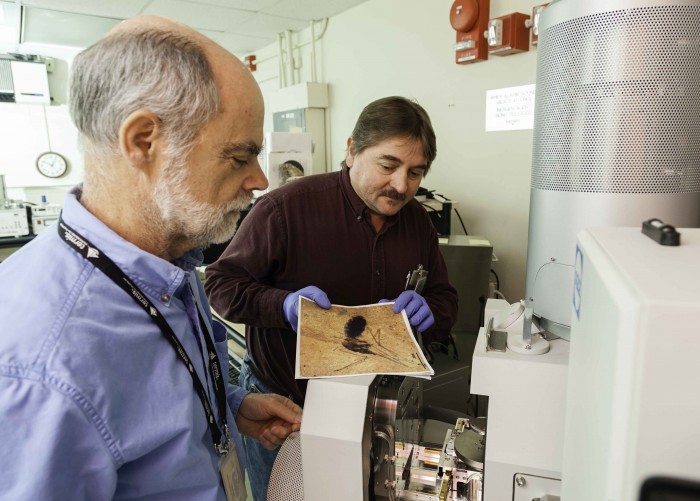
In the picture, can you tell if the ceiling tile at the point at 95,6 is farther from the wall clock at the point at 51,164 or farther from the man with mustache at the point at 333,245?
the man with mustache at the point at 333,245

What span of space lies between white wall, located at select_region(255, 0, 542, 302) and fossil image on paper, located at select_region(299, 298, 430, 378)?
1.72m

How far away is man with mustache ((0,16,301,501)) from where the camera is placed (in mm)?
476

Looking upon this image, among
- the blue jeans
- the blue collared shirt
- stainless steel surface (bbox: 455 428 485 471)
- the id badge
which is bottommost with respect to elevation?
the blue jeans

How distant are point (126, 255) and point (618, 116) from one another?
2.15 feet

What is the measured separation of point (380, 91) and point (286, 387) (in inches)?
101

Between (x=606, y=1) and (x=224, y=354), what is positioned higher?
(x=606, y=1)

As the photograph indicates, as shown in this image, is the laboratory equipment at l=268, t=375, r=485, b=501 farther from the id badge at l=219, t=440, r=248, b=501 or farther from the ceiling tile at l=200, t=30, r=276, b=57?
the ceiling tile at l=200, t=30, r=276, b=57

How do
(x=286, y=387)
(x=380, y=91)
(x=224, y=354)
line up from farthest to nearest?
(x=380, y=91)
(x=286, y=387)
(x=224, y=354)

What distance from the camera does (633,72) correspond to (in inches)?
22.0

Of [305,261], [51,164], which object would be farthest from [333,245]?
[51,164]

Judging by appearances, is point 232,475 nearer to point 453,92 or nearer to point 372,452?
point 372,452

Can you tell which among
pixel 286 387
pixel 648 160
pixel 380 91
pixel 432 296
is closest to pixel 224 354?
pixel 286 387

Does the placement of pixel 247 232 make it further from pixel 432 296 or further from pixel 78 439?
pixel 78 439

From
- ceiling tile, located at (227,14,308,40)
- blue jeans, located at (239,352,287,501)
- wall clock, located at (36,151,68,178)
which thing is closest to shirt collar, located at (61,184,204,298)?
blue jeans, located at (239,352,287,501)
